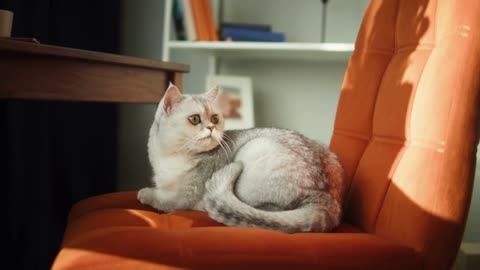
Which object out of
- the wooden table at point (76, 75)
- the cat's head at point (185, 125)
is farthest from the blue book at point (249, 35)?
the cat's head at point (185, 125)

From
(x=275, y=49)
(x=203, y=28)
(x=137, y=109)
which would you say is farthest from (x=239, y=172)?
(x=137, y=109)

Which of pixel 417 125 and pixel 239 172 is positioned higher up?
pixel 417 125

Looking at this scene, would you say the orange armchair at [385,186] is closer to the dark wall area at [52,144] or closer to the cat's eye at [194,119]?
the cat's eye at [194,119]

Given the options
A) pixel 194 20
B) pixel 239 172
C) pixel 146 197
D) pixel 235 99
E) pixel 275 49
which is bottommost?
pixel 146 197

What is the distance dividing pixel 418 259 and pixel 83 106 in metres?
1.57

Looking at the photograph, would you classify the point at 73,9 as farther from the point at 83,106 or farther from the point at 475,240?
the point at 475,240

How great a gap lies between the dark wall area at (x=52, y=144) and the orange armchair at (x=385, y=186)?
64 cm

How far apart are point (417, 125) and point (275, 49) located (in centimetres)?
102

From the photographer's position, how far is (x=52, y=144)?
184 cm

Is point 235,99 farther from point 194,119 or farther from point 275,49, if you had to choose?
point 194,119

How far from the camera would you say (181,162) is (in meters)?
1.21

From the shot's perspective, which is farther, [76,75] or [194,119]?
[194,119]

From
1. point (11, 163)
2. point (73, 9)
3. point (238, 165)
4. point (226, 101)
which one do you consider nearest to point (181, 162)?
point (238, 165)

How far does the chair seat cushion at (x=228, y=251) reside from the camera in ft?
2.33
